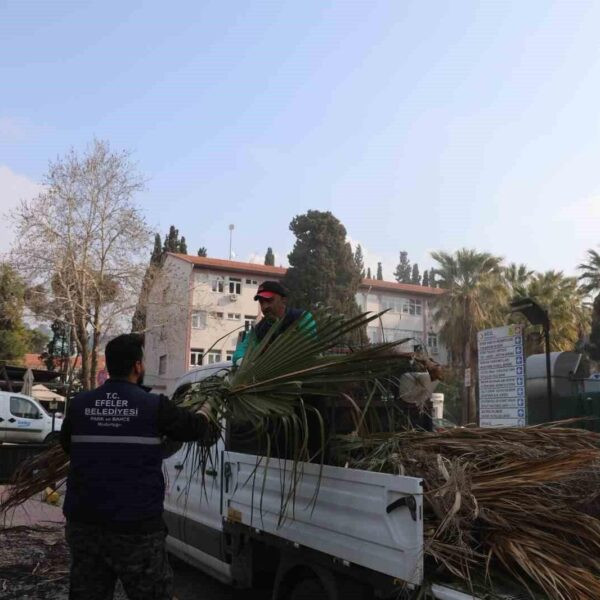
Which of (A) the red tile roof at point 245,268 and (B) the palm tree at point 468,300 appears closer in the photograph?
(B) the palm tree at point 468,300

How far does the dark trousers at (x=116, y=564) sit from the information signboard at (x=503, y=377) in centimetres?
911

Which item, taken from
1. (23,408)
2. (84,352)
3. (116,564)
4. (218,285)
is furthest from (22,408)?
(218,285)

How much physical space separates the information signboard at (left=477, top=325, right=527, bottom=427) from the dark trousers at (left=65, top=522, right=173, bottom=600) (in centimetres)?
911

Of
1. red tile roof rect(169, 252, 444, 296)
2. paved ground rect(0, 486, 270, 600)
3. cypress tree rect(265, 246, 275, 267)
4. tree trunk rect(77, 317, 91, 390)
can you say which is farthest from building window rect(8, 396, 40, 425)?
cypress tree rect(265, 246, 275, 267)

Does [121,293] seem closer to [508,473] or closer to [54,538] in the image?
[54,538]

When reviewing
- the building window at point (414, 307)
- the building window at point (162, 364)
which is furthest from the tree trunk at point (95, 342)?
the building window at point (414, 307)

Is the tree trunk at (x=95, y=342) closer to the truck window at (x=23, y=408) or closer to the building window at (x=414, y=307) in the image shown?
the truck window at (x=23, y=408)

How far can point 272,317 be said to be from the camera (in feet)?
14.8

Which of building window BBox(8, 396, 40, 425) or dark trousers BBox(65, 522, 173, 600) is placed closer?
dark trousers BBox(65, 522, 173, 600)

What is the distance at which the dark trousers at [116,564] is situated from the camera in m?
3.03

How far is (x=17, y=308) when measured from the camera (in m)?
30.3

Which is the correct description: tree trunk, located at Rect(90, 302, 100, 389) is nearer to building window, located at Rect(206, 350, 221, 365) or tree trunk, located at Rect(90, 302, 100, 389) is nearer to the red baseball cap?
building window, located at Rect(206, 350, 221, 365)

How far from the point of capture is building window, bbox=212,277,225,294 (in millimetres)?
42875

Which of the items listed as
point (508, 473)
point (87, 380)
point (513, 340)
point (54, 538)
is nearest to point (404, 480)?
point (508, 473)
